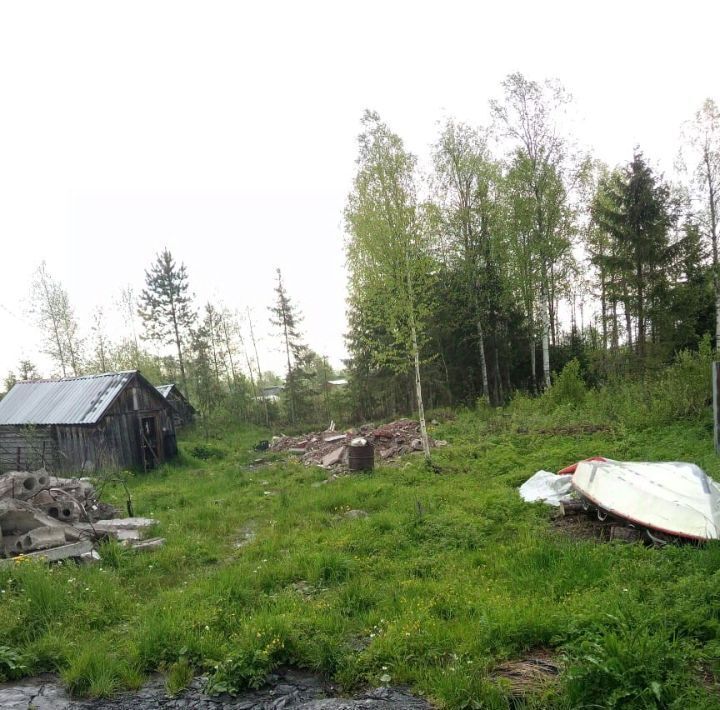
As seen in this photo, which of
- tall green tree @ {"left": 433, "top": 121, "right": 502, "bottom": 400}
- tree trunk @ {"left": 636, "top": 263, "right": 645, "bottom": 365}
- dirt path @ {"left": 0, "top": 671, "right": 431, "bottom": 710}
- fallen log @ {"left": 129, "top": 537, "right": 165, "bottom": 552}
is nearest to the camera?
dirt path @ {"left": 0, "top": 671, "right": 431, "bottom": 710}

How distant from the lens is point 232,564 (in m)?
6.54

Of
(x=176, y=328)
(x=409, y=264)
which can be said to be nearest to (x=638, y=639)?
(x=409, y=264)

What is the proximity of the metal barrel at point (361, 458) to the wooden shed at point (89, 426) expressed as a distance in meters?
9.15

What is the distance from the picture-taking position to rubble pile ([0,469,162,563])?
22.3ft

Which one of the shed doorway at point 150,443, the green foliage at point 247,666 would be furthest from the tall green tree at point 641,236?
the shed doorway at point 150,443

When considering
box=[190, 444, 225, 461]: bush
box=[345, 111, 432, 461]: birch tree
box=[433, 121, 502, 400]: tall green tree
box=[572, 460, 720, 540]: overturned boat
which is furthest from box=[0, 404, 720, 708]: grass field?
box=[433, 121, 502, 400]: tall green tree

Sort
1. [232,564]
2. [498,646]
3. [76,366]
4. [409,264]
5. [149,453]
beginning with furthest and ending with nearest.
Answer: [76,366] < [149,453] < [409,264] < [232,564] < [498,646]

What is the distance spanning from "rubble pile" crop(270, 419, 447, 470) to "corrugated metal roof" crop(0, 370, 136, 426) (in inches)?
265

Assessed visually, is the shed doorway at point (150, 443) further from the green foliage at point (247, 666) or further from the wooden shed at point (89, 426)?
the green foliage at point (247, 666)

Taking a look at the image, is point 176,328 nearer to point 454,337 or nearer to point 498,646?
point 454,337

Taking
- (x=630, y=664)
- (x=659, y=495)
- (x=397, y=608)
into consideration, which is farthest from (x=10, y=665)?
(x=659, y=495)

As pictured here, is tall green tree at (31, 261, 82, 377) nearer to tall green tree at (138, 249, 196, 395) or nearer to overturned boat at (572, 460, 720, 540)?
tall green tree at (138, 249, 196, 395)

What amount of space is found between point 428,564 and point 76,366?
28.0 metres

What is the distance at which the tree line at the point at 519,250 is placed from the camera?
12078 millimetres
